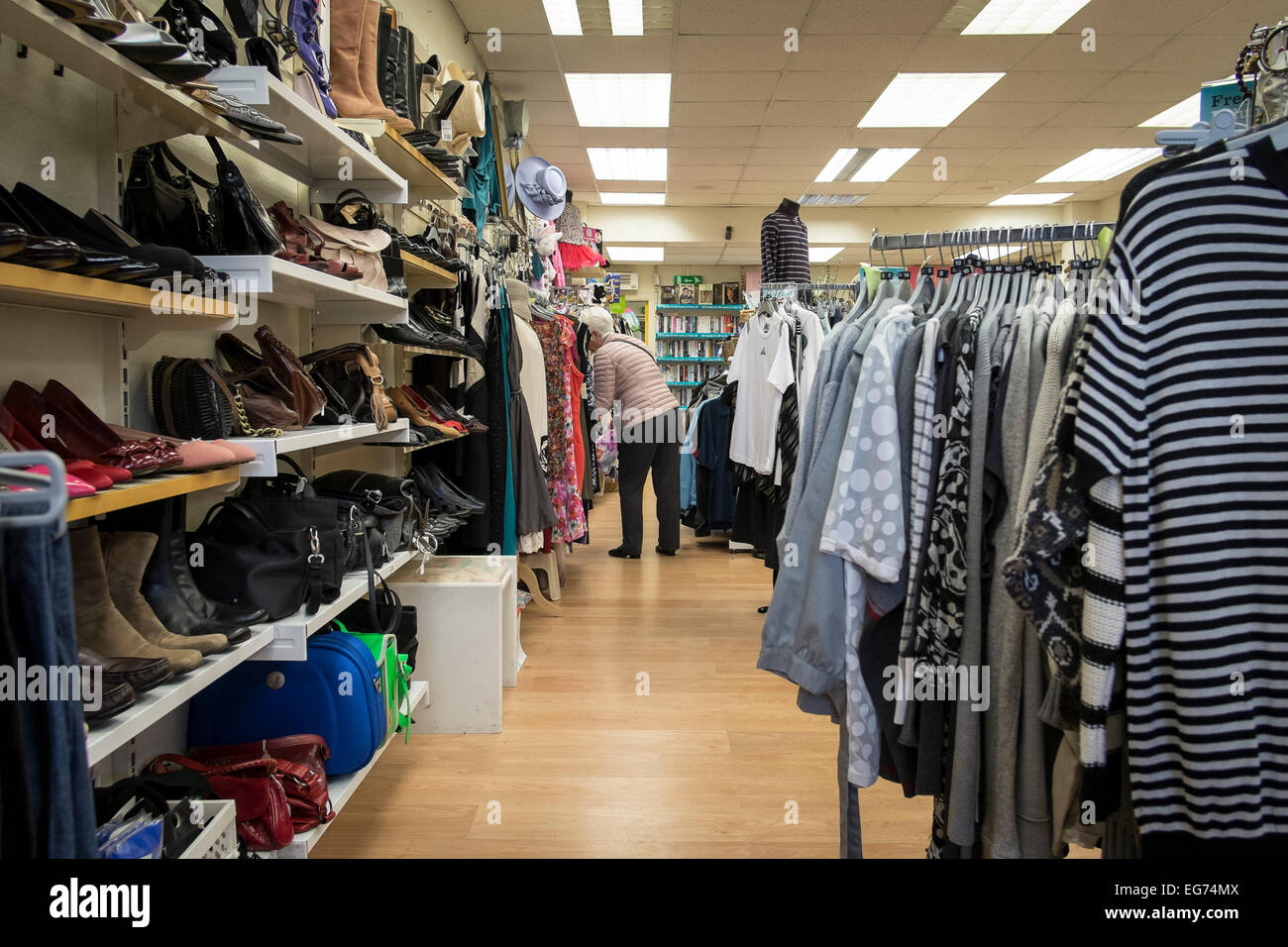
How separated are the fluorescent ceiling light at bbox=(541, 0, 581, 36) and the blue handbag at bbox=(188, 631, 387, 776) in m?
4.22

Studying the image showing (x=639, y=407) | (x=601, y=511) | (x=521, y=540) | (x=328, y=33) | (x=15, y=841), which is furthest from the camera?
(x=601, y=511)

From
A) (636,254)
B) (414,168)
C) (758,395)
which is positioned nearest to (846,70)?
(758,395)

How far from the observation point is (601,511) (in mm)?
8578

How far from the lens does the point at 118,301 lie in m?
1.20

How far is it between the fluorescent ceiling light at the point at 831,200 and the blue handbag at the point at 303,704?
9.19m

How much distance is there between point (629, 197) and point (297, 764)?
9.30 meters

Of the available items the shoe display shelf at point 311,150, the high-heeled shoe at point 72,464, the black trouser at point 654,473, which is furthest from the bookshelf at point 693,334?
the high-heeled shoe at point 72,464

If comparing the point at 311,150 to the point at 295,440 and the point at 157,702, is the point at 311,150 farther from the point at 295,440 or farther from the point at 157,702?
the point at 157,702

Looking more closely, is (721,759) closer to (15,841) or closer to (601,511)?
(15,841)

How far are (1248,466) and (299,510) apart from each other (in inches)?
73.6

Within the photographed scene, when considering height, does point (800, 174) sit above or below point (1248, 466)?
above

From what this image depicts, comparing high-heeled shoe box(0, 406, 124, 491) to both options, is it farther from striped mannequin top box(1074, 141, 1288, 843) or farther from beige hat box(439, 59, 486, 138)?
beige hat box(439, 59, 486, 138)
